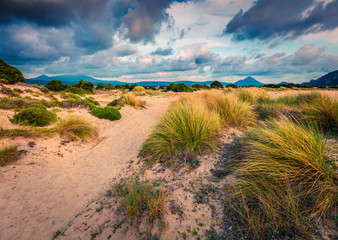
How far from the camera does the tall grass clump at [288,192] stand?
1489 mm

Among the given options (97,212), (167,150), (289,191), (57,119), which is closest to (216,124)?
(167,150)

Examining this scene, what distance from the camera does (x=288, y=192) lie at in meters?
1.74

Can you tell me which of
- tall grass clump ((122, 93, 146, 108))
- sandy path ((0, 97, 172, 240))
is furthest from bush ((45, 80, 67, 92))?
sandy path ((0, 97, 172, 240))

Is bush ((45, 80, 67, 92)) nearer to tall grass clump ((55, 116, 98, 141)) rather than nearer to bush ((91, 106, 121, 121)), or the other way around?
bush ((91, 106, 121, 121))

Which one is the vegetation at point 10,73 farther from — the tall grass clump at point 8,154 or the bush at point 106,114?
the tall grass clump at point 8,154

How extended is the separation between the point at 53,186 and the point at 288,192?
13.5ft

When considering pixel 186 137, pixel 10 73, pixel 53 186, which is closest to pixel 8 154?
pixel 53 186

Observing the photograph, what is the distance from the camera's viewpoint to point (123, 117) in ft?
28.7

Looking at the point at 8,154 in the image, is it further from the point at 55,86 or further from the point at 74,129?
the point at 55,86

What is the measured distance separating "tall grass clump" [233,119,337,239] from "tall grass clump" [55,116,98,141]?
213 inches

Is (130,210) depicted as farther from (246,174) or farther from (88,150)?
(88,150)

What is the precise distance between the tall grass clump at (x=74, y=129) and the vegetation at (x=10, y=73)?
1600 centimetres

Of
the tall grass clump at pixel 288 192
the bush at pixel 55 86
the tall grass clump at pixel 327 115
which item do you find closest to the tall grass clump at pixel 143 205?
the tall grass clump at pixel 288 192

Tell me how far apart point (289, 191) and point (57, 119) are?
23.0 ft
